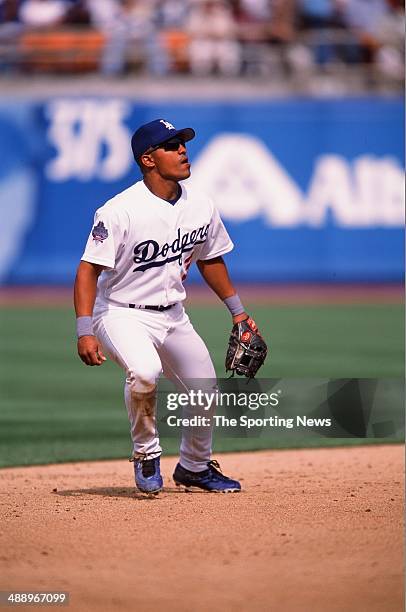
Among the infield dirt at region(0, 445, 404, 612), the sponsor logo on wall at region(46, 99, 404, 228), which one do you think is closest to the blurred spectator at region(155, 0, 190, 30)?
the sponsor logo on wall at region(46, 99, 404, 228)

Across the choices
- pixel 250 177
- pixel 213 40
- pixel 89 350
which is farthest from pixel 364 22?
pixel 89 350

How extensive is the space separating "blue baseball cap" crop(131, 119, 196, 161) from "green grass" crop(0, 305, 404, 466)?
112 inches

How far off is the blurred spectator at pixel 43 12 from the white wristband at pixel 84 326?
14.3m

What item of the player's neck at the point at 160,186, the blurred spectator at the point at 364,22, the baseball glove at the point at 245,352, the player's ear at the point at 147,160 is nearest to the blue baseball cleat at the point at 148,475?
the baseball glove at the point at 245,352

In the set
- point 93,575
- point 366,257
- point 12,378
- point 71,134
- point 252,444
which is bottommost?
point 93,575

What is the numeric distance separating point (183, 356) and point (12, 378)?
19.1 feet

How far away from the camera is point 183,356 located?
20.1ft

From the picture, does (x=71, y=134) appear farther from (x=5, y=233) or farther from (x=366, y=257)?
(x=366, y=257)

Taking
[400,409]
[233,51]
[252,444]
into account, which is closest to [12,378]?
[252,444]

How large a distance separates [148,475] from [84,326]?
935 mm

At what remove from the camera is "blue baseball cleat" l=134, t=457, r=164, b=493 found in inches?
241

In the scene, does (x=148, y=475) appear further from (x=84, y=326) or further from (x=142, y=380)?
(x=84, y=326)

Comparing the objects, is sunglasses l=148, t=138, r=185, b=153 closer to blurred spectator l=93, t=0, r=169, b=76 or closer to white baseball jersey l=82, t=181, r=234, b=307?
white baseball jersey l=82, t=181, r=234, b=307

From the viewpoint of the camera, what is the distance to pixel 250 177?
1859 cm
